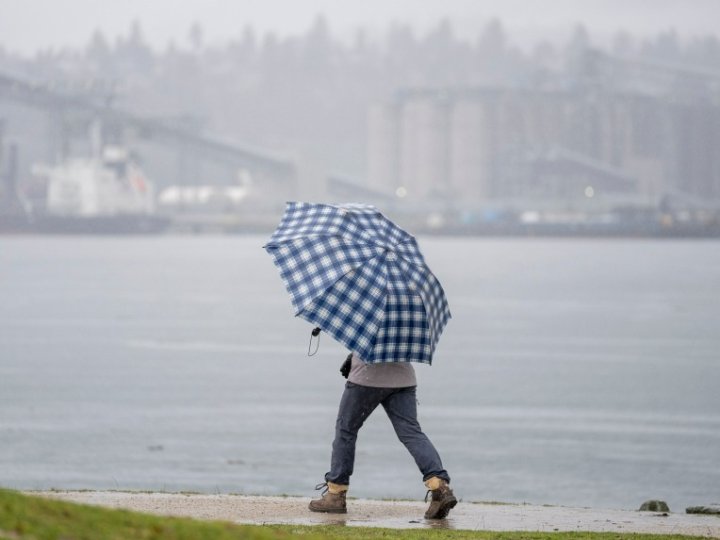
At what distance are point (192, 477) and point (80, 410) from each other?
633cm

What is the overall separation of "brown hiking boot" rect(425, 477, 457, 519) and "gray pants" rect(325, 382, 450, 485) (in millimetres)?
48

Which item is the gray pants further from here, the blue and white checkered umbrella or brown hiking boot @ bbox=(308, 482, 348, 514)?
the blue and white checkered umbrella

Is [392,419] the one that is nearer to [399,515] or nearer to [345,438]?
[345,438]

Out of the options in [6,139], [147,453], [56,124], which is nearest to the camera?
[147,453]

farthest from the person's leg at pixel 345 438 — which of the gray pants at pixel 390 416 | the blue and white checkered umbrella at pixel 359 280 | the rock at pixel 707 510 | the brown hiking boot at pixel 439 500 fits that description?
the rock at pixel 707 510

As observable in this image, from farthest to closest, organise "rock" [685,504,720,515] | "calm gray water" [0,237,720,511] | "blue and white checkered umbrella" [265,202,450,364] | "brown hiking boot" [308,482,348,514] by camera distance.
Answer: "calm gray water" [0,237,720,511] → "rock" [685,504,720,515] → "brown hiking boot" [308,482,348,514] → "blue and white checkered umbrella" [265,202,450,364]

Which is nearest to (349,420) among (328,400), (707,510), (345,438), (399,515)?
(345,438)

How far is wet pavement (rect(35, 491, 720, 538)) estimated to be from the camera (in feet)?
24.7

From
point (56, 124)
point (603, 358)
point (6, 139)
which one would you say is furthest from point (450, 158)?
point (603, 358)

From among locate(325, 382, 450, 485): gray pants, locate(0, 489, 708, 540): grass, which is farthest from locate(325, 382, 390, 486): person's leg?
locate(0, 489, 708, 540): grass

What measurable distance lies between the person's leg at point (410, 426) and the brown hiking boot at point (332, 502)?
40 cm

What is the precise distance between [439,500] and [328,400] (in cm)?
1435

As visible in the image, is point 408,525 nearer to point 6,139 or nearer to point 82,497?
point 82,497

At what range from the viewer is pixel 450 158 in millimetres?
169625
